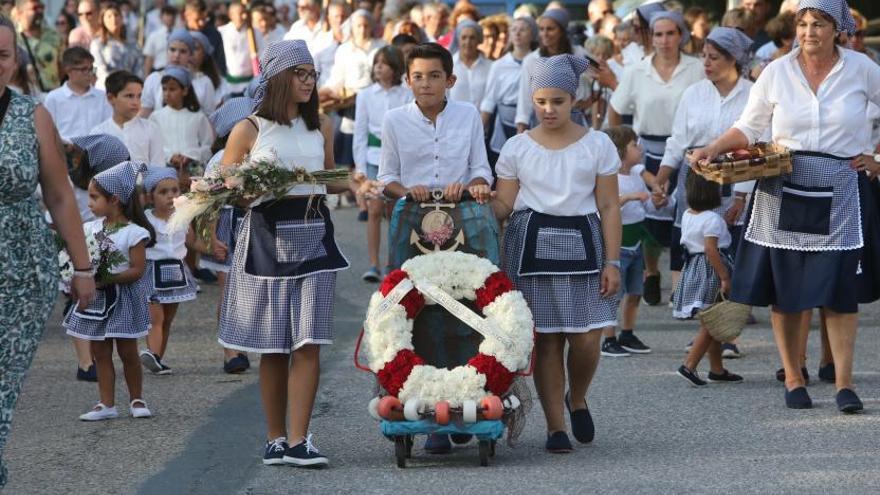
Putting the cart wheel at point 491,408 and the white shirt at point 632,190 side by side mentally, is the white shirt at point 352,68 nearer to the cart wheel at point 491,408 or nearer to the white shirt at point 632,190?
the white shirt at point 632,190

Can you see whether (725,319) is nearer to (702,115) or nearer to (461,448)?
(702,115)

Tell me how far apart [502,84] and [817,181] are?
7.28 metres

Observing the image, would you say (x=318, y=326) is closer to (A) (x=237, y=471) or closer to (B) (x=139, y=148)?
(A) (x=237, y=471)

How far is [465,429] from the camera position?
292 inches

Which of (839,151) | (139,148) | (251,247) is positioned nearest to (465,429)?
(251,247)

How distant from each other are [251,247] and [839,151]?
3.12 meters

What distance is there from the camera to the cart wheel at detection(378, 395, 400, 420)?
7.40 m

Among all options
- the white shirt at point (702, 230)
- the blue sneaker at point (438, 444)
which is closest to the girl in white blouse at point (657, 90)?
the white shirt at point (702, 230)

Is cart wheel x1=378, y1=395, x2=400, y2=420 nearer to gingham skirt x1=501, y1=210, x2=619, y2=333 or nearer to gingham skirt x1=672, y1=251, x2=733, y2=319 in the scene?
gingham skirt x1=501, y1=210, x2=619, y2=333

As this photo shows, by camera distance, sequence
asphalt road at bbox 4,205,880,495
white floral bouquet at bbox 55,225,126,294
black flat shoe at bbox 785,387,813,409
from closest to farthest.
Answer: asphalt road at bbox 4,205,880,495 < black flat shoe at bbox 785,387,813,409 < white floral bouquet at bbox 55,225,126,294

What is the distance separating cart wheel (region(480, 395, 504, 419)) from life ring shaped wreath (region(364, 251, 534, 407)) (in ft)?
0.24

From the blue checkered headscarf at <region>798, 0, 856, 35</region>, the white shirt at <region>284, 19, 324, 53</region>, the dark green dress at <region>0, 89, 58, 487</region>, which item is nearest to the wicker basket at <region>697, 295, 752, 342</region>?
the blue checkered headscarf at <region>798, 0, 856, 35</region>

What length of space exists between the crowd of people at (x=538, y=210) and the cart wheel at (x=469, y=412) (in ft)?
1.98

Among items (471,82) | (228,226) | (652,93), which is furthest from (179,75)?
(471,82)
